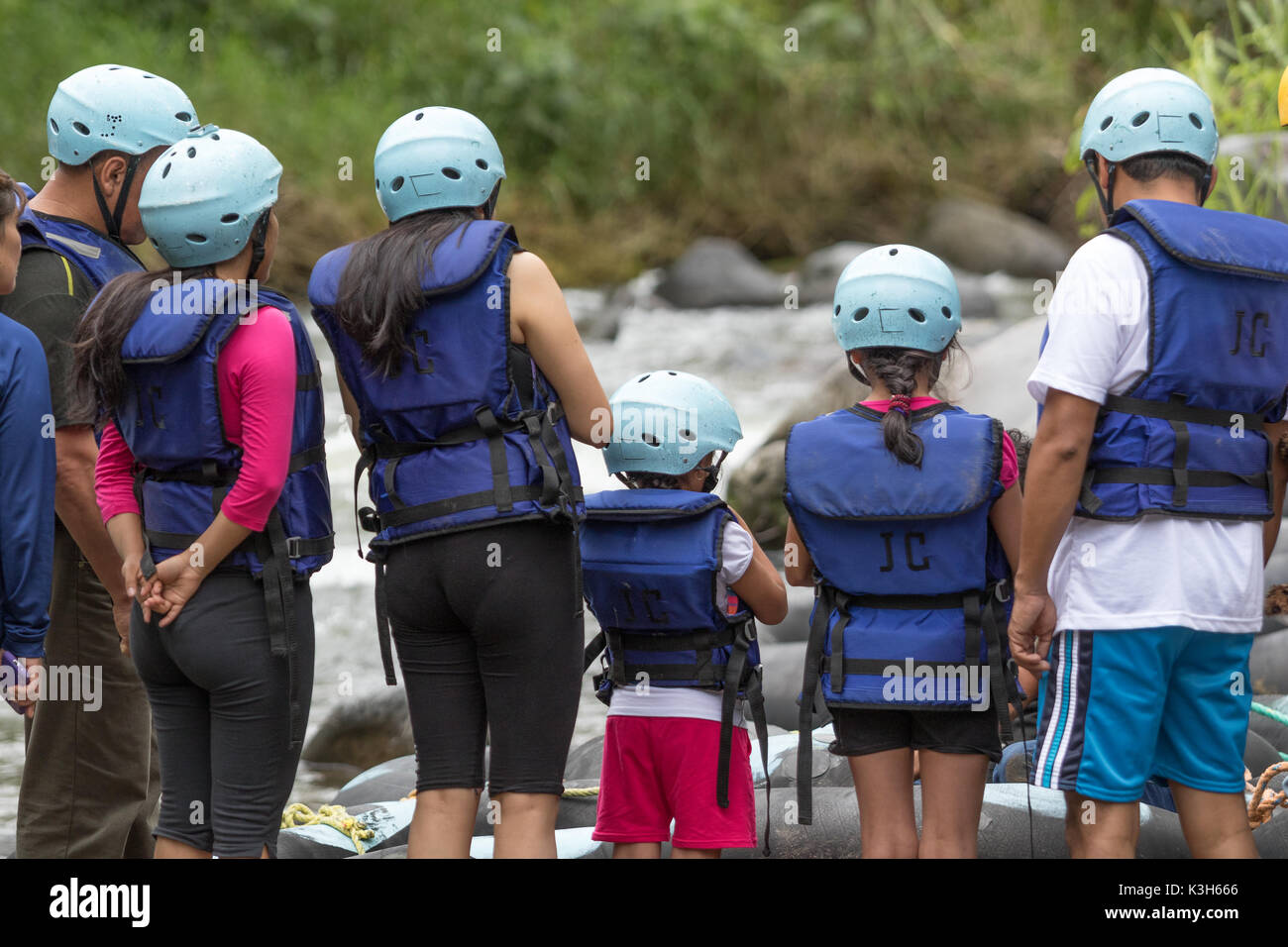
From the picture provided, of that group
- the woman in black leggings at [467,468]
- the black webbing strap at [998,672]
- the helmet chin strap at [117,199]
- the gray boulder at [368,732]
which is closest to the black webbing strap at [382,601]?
the woman in black leggings at [467,468]

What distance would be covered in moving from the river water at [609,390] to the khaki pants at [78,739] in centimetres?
161

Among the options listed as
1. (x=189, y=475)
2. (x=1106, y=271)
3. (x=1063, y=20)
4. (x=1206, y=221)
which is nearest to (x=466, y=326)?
(x=189, y=475)

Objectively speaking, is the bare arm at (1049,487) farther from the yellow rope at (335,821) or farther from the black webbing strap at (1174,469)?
the yellow rope at (335,821)

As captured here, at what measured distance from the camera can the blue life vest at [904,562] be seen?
3.37 metres

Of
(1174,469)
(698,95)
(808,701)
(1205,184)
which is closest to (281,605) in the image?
(808,701)

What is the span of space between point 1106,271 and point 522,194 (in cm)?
1566

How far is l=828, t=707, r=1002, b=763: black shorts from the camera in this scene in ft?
11.1

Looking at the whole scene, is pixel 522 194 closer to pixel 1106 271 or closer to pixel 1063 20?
pixel 1063 20

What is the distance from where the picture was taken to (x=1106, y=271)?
3.16 meters

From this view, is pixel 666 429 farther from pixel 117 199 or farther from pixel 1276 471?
pixel 117 199

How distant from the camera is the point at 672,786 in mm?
3619

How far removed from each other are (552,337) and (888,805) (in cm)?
124

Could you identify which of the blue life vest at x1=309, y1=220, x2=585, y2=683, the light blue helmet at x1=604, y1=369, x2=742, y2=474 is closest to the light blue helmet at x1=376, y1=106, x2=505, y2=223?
the blue life vest at x1=309, y1=220, x2=585, y2=683

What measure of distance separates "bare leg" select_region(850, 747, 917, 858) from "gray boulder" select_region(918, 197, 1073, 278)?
13591 mm
